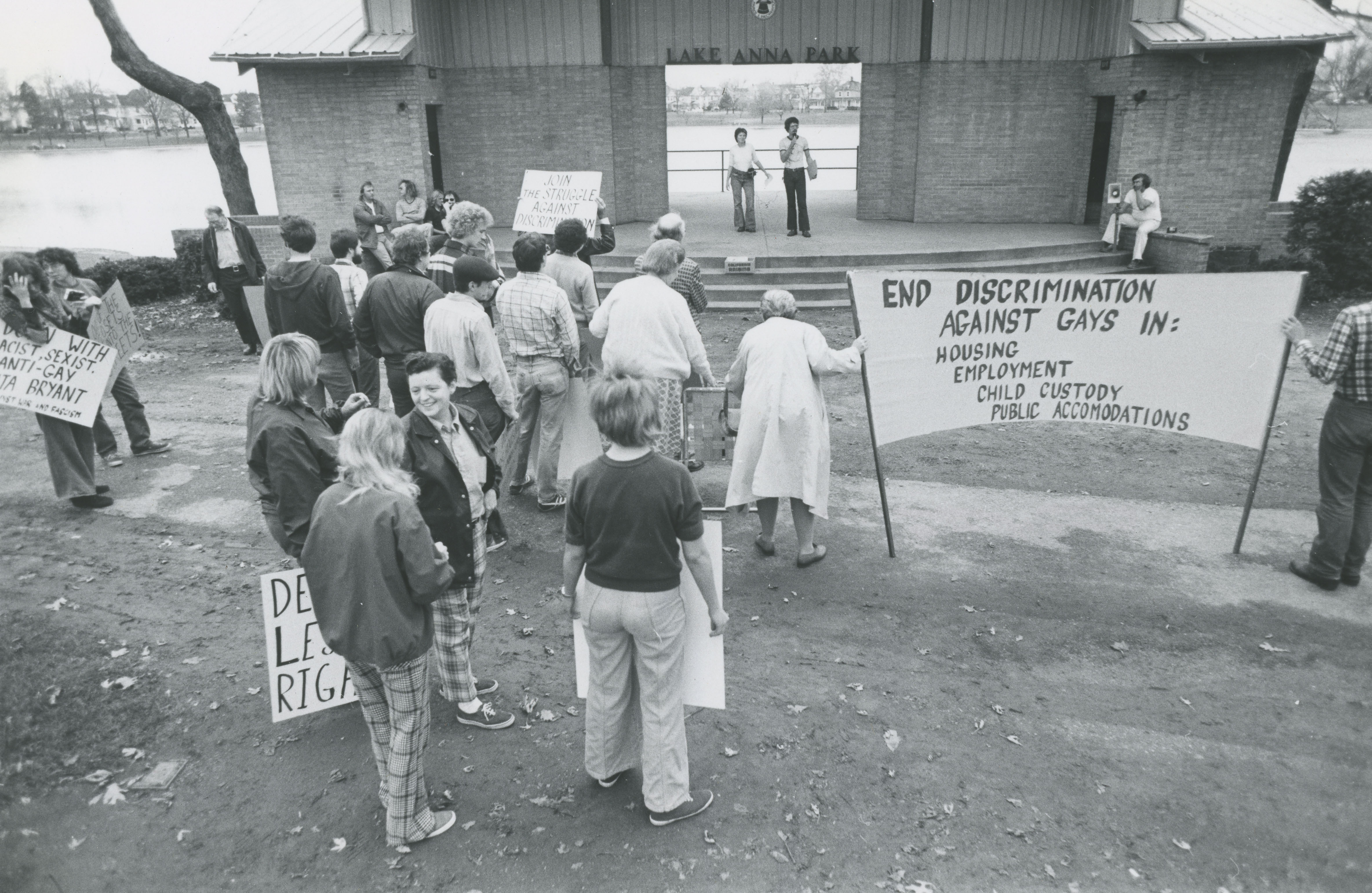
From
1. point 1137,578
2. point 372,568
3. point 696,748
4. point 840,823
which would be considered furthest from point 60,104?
point 1137,578

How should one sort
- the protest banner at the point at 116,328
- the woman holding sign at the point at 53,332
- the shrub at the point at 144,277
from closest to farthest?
the woman holding sign at the point at 53,332 → the protest banner at the point at 116,328 → the shrub at the point at 144,277

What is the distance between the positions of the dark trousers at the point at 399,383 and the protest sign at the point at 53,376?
7.95ft

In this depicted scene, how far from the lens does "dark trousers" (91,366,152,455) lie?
26.2 ft

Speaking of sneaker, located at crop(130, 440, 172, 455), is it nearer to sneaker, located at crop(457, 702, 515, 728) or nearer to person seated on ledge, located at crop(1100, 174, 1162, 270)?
sneaker, located at crop(457, 702, 515, 728)

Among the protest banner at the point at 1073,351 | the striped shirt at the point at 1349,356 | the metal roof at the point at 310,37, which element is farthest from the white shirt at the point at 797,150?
the striped shirt at the point at 1349,356

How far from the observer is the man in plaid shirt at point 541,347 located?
6355 millimetres

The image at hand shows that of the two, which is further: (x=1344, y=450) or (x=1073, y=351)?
(x=1073, y=351)

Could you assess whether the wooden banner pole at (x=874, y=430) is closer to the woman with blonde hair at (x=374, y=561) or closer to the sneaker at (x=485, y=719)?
the sneaker at (x=485, y=719)

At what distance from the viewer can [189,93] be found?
1577cm

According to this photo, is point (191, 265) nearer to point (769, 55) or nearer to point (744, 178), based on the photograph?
point (744, 178)

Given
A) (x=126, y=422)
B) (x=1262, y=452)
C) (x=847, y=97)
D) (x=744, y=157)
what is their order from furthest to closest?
(x=847, y=97) < (x=744, y=157) < (x=126, y=422) < (x=1262, y=452)

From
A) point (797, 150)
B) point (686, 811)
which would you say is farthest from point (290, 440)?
point (797, 150)

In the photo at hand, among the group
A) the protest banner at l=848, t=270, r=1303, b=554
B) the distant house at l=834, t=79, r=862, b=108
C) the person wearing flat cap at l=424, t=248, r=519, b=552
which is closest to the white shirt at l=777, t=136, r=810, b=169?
the protest banner at l=848, t=270, r=1303, b=554

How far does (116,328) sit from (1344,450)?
907 cm
